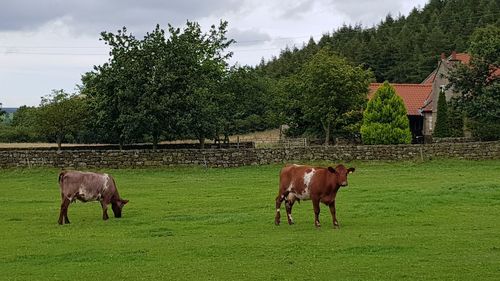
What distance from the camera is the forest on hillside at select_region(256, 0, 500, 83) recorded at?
383ft

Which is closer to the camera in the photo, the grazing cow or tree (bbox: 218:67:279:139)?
the grazing cow

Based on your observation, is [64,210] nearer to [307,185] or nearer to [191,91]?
[307,185]

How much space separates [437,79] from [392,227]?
55.1 m

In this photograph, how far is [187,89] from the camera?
1687 inches

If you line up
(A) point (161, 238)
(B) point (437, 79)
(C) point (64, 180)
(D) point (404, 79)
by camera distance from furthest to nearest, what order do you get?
(D) point (404, 79), (B) point (437, 79), (C) point (64, 180), (A) point (161, 238)

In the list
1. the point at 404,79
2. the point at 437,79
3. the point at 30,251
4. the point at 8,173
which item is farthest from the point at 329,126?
the point at 404,79

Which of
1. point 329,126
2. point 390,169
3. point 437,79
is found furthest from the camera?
point 437,79

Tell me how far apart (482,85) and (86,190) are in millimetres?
37482

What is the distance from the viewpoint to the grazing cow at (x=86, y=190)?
20438 millimetres

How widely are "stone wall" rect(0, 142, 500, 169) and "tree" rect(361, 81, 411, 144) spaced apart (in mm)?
7856

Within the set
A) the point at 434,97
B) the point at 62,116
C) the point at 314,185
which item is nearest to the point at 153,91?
the point at 62,116

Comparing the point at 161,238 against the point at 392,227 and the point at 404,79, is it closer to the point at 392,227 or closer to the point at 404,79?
the point at 392,227

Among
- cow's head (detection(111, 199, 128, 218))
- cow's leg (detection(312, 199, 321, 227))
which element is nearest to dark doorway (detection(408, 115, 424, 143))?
cow's head (detection(111, 199, 128, 218))

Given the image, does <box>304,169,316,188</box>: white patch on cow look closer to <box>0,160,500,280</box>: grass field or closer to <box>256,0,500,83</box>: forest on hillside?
<box>0,160,500,280</box>: grass field
